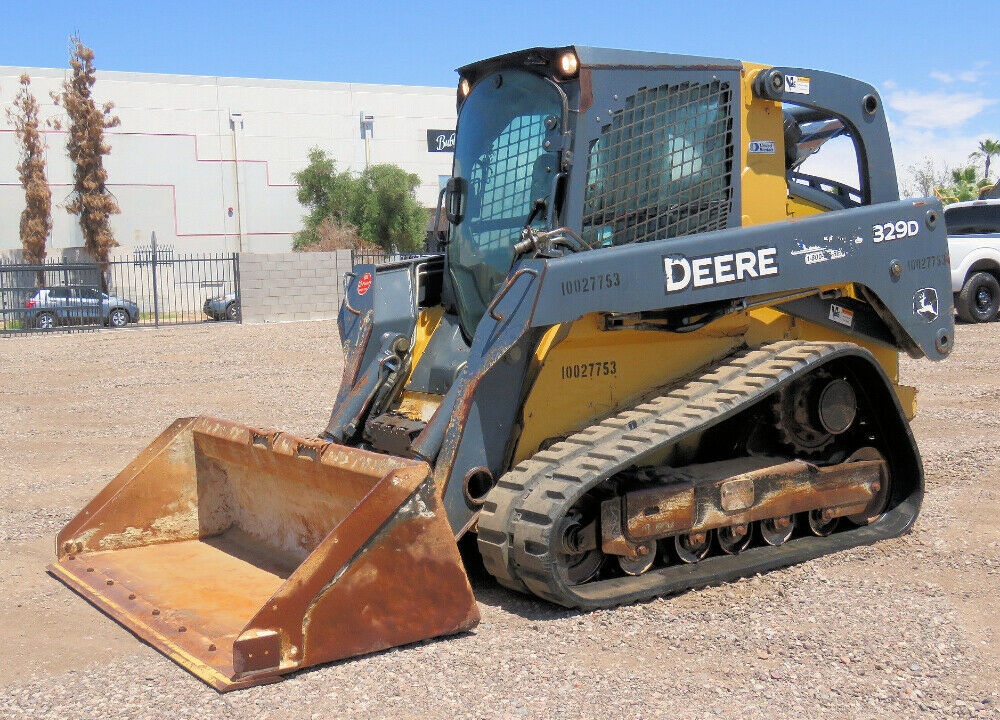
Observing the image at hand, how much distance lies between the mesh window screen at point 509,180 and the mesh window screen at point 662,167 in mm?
299

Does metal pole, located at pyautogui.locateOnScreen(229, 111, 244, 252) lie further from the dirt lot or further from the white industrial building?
the dirt lot

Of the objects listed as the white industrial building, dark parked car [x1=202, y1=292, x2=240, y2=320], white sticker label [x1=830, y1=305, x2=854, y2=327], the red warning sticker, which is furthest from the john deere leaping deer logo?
the white industrial building

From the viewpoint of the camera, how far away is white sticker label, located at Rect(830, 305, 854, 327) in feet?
20.2

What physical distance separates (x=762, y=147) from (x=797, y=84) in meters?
0.40

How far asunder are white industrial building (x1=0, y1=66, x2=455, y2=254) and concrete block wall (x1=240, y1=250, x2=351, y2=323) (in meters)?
18.0

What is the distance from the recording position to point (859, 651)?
4414 mm

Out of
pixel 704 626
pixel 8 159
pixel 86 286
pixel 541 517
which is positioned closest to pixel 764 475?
pixel 704 626

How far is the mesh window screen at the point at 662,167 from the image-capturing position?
548 cm

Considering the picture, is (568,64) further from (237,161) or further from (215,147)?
(237,161)

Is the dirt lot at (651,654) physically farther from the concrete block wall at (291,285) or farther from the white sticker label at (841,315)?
the concrete block wall at (291,285)

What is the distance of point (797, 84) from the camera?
597cm

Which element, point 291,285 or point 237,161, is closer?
point 291,285

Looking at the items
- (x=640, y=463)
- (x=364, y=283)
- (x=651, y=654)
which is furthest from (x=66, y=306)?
(x=651, y=654)

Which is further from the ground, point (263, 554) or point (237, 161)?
point (237, 161)
